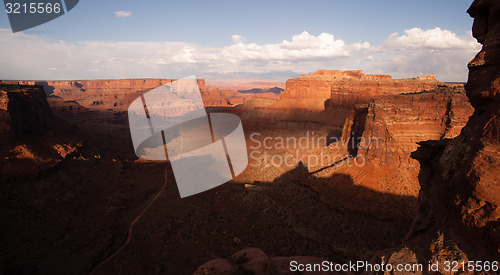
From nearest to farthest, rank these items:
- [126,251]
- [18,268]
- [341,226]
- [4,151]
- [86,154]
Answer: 1. [18,268]
2. [341,226]
3. [126,251]
4. [4,151]
5. [86,154]

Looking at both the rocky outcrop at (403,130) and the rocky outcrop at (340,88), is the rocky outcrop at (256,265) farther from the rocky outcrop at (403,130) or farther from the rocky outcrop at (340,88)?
the rocky outcrop at (340,88)

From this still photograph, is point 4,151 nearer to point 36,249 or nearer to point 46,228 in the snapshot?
point 46,228

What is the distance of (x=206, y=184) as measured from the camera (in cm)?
3847

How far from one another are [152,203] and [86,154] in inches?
746

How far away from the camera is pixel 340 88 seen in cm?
6122

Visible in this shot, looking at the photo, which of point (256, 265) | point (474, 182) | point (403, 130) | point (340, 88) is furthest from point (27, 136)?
point (340, 88)

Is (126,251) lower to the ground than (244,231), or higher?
lower

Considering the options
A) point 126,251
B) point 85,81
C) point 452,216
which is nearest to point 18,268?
point 126,251

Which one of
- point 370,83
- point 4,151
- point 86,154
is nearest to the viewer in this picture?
point 4,151

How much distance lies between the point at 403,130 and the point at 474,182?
53.9 feet

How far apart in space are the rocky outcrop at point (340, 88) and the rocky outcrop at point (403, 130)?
3189cm

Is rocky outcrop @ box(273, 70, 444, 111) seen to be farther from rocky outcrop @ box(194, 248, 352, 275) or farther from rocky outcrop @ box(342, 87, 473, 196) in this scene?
rocky outcrop @ box(194, 248, 352, 275)

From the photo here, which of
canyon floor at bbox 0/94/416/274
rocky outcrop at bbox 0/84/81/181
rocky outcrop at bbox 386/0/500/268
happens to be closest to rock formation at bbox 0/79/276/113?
rocky outcrop at bbox 0/84/81/181

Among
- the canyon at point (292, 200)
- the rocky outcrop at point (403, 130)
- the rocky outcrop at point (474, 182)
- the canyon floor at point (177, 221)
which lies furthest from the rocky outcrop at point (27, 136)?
the rocky outcrop at point (474, 182)
